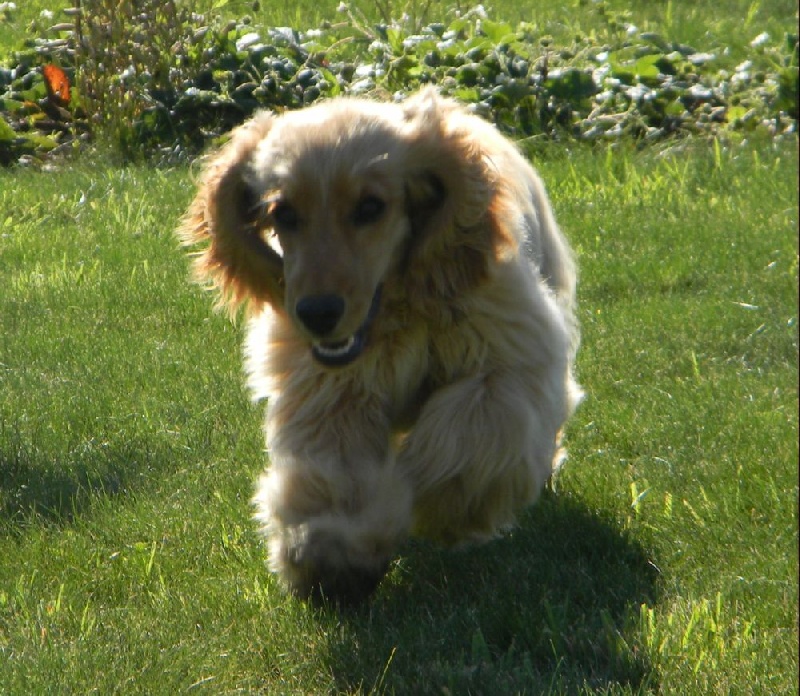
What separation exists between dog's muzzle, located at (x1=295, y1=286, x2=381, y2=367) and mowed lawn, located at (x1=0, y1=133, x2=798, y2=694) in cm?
64

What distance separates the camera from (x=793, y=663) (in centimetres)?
318

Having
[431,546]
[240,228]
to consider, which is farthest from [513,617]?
[240,228]

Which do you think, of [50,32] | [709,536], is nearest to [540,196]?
[709,536]

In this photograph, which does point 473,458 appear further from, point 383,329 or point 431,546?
point 383,329

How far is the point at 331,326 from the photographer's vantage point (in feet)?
12.2

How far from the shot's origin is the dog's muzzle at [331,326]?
368 centimetres

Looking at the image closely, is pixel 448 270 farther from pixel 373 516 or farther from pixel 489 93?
pixel 489 93

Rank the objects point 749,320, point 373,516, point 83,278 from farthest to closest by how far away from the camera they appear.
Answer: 1. point 83,278
2. point 749,320
3. point 373,516

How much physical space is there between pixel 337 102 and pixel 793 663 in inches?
84.3

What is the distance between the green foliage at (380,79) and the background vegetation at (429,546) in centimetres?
125

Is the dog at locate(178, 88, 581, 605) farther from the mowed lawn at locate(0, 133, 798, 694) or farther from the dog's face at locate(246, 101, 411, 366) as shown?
the mowed lawn at locate(0, 133, 798, 694)

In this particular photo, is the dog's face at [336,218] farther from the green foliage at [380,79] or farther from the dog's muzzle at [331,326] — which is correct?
the green foliage at [380,79]

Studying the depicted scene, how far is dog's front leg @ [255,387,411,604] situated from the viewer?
11.9ft

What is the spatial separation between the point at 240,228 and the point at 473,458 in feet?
3.43
